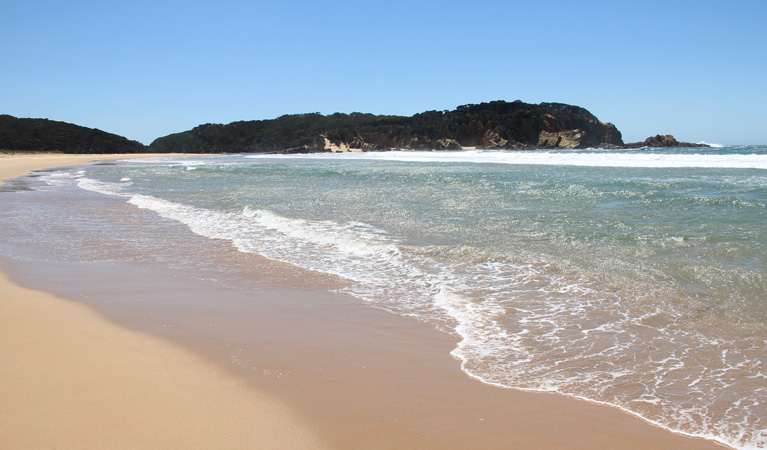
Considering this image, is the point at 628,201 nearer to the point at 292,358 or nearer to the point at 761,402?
the point at 761,402

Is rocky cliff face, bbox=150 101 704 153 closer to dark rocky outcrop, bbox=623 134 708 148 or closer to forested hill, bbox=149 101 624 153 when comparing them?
forested hill, bbox=149 101 624 153

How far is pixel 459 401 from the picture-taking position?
2842mm

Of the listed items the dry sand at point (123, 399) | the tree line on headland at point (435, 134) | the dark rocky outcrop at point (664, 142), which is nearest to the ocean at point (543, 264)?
the dry sand at point (123, 399)

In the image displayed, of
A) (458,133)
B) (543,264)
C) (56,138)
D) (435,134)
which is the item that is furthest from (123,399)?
(56,138)

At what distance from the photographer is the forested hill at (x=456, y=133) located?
3137 inches

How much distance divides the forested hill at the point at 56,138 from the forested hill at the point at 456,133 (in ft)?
70.9

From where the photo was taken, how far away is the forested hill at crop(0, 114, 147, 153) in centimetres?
7288

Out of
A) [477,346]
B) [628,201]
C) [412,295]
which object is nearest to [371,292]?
[412,295]

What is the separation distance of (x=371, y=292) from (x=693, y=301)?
2.95 meters

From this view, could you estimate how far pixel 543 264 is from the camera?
586 cm

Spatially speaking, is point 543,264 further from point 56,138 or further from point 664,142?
point 56,138

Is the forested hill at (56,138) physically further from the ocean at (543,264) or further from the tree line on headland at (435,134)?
the ocean at (543,264)

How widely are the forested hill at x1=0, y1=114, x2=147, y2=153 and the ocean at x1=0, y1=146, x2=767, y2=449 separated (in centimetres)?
7415

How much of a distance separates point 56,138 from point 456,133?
63251 mm
